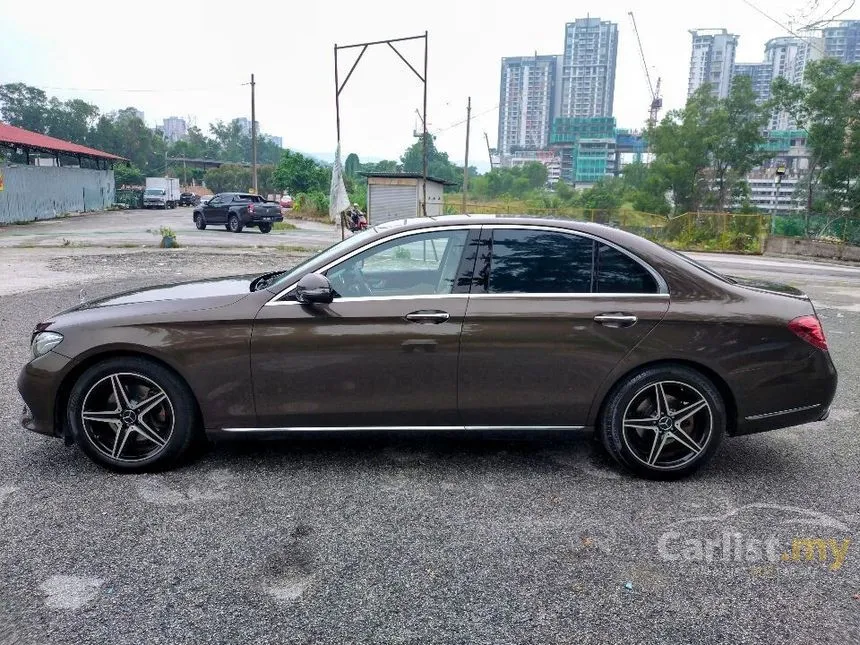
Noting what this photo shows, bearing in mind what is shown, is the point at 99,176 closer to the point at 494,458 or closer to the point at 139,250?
the point at 139,250

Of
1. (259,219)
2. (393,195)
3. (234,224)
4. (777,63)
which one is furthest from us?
(777,63)

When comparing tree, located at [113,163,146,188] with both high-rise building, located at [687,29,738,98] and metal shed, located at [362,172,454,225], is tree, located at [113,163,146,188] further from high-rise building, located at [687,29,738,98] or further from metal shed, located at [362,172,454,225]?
high-rise building, located at [687,29,738,98]

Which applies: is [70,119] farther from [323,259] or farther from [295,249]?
[323,259]

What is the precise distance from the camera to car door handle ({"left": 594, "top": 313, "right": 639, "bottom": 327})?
3893 millimetres

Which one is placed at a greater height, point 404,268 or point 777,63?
point 777,63

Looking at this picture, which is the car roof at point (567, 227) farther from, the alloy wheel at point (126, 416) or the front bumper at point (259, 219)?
the front bumper at point (259, 219)

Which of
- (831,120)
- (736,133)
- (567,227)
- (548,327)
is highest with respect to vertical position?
(736,133)

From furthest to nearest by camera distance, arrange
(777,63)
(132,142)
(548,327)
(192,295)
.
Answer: (132,142)
(777,63)
(192,295)
(548,327)

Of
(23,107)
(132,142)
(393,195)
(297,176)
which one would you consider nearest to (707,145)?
(393,195)

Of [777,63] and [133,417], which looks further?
[777,63]

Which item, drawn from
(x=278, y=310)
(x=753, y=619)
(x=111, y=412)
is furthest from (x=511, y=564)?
(x=111, y=412)

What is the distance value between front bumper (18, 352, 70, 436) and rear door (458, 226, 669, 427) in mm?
2310

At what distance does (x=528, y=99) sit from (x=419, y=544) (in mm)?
147168

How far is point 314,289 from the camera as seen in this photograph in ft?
12.4
